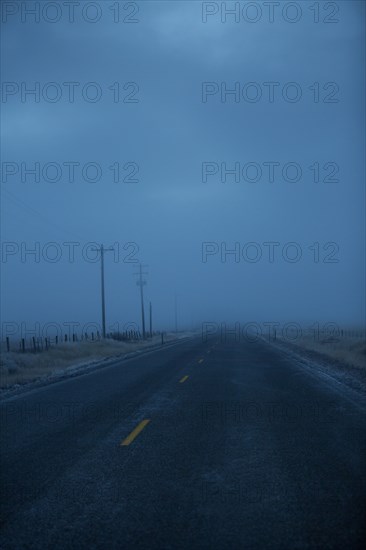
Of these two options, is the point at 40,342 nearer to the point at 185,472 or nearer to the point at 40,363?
the point at 40,363

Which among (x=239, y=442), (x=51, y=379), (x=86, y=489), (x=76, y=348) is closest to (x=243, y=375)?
(x=51, y=379)

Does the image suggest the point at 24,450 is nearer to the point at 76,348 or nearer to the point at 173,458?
the point at 173,458

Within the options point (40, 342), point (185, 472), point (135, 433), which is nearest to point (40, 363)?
point (135, 433)

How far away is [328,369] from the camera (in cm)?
2367

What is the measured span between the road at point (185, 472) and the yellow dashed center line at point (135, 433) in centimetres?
2

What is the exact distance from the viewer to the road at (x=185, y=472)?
5.55m

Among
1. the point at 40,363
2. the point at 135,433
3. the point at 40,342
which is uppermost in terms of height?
the point at 135,433

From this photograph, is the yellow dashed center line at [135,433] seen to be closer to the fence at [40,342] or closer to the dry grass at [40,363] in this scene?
the dry grass at [40,363]

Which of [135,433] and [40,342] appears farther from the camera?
[40,342]

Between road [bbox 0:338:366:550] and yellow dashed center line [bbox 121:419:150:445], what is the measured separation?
22 mm

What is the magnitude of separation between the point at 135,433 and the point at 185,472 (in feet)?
9.15

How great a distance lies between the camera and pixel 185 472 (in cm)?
768

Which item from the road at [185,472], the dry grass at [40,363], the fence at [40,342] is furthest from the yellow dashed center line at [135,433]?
the fence at [40,342]

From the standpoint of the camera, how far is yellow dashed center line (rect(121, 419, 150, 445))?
969 centimetres
